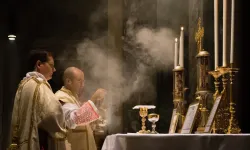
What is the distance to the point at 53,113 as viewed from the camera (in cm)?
399

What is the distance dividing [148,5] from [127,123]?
1.18 meters

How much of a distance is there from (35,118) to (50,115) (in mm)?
110

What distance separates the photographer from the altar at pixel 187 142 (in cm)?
271

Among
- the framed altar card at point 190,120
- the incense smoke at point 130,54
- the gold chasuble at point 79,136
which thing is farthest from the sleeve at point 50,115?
the incense smoke at point 130,54

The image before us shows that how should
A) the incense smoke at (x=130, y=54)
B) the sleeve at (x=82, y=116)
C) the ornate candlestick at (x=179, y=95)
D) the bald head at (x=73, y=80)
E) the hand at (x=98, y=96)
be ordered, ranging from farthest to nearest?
the incense smoke at (x=130, y=54), the hand at (x=98, y=96), the bald head at (x=73, y=80), the sleeve at (x=82, y=116), the ornate candlestick at (x=179, y=95)

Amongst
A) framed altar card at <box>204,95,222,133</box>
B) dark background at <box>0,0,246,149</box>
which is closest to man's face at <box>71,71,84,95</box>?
dark background at <box>0,0,246,149</box>

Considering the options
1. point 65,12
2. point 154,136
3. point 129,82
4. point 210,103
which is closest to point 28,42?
point 65,12

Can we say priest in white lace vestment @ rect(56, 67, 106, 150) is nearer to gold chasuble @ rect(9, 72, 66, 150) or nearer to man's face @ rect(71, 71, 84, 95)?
man's face @ rect(71, 71, 84, 95)

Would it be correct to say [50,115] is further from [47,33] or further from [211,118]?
[47,33]

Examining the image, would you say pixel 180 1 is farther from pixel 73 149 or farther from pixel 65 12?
pixel 73 149

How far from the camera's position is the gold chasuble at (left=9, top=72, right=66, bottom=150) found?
3.95 m

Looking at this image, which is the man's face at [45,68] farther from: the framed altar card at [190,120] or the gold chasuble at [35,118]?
the framed altar card at [190,120]

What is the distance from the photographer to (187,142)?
2.71 metres

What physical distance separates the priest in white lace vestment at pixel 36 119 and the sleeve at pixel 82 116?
12.2 inches
